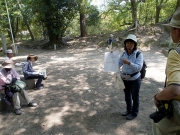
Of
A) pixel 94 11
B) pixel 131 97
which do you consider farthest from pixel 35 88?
pixel 94 11

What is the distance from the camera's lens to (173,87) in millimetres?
1146

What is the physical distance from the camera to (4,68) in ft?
11.9

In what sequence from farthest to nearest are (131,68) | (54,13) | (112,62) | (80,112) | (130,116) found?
(54,13) → (80,112) → (130,116) → (112,62) → (131,68)

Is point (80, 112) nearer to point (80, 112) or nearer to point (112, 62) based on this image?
point (80, 112)

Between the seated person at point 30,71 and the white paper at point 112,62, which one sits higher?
the white paper at point 112,62

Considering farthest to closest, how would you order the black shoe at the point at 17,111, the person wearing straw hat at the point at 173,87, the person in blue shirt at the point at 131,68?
the black shoe at the point at 17,111
the person in blue shirt at the point at 131,68
the person wearing straw hat at the point at 173,87

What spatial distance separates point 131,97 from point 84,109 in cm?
113

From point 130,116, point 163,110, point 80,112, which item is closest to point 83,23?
point 80,112

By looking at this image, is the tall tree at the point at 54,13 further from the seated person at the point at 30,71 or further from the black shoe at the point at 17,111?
the black shoe at the point at 17,111

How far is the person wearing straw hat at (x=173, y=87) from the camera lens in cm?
114

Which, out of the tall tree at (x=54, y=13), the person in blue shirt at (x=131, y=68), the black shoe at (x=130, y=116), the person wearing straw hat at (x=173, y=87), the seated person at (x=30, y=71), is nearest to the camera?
the person wearing straw hat at (x=173, y=87)

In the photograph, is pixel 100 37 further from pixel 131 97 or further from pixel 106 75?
pixel 131 97

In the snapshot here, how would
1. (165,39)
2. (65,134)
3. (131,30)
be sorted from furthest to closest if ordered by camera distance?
1. (131,30)
2. (165,39)
3. (65,134)

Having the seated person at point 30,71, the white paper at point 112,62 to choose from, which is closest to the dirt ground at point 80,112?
the seated person at point 30,71
